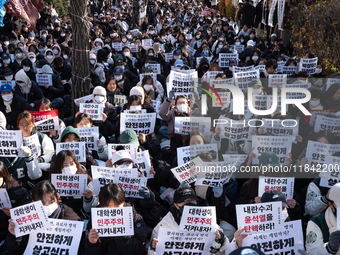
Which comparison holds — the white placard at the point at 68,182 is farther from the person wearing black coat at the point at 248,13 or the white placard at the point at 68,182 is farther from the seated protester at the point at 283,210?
the person wearing black coat at the point at 248,13

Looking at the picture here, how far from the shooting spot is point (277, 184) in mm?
4500

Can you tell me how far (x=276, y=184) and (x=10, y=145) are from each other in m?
3.33

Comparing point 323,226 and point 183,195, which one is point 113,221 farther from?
point 323,226

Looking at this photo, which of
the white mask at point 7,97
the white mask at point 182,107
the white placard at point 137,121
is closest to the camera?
the white placard at point 137,121

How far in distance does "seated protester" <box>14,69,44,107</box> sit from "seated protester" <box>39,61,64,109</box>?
47 cm

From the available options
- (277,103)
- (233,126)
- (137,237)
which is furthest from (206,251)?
(277,103)

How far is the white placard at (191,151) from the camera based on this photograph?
5320 mm

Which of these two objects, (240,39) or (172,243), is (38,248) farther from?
(240,39)

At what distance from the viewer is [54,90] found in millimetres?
9523

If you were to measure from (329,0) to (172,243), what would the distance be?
12490 mm

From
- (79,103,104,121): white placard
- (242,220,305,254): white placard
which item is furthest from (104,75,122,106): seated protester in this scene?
(242,220,305,254): white placard

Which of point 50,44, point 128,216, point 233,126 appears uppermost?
point 50,44

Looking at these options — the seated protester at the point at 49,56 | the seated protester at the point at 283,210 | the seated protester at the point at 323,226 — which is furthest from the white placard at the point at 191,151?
the seated protester at the point at 49,56

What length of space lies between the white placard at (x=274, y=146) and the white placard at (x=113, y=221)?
2.24 metres
